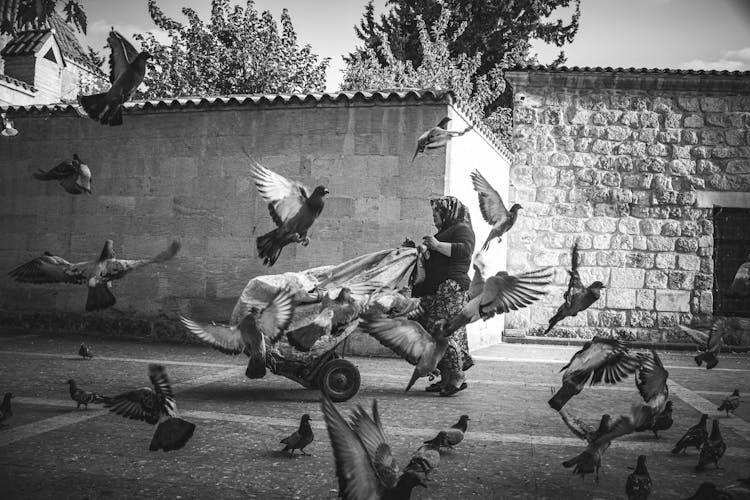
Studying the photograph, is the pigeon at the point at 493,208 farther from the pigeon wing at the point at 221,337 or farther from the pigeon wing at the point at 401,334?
the pigeon wing at the point at 221,337

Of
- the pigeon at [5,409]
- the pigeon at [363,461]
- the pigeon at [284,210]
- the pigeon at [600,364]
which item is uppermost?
the pigeon at [284,210]

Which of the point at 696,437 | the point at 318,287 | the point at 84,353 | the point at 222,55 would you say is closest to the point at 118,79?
the point at 318,287

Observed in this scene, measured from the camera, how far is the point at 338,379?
20.0ft

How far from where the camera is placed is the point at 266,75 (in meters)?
19.5

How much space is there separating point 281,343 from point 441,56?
15.3m

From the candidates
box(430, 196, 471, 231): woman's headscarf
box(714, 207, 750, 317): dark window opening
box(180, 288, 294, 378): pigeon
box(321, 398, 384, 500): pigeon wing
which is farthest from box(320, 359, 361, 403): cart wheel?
box(714, 207, 750, 317): dark window opening

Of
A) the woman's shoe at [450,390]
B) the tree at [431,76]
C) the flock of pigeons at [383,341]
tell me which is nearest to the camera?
the flock of pigeons at [383,341]

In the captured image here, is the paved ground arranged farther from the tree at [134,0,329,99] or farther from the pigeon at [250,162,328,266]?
the tree at [134,0,329,99]

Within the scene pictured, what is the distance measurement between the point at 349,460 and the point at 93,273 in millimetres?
3298

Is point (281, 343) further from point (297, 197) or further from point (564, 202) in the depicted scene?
point (564, 202)

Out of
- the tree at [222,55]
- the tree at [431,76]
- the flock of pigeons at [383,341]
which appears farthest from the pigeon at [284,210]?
the tree at [222,55]

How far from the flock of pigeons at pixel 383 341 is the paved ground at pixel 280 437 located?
17cm

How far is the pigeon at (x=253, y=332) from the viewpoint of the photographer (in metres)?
4.81

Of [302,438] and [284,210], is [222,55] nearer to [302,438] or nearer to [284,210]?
[284,210]
